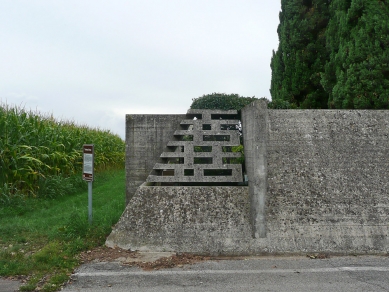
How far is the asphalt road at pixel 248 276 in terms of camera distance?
442 cm

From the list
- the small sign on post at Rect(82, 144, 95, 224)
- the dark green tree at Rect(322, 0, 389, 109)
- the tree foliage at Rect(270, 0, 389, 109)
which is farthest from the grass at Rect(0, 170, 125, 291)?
the dark green tree at Rect(322, 0, 389, 109)

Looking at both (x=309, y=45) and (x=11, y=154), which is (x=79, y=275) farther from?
(x=309, y=45)

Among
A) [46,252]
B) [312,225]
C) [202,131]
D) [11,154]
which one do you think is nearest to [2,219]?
[11,154]

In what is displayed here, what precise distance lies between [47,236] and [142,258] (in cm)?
219

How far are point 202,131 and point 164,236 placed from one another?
7.45 feet

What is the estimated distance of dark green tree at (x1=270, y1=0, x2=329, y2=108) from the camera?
1442 cm

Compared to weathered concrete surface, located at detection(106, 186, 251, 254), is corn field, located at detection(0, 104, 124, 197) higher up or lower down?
higher up

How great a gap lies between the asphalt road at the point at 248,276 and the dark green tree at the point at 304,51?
990 cm

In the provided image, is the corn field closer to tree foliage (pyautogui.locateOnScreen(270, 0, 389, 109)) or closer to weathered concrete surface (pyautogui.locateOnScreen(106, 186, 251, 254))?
weathered concrete surface (pyautogui.locateOnScreen(106, 186, 251, 254))

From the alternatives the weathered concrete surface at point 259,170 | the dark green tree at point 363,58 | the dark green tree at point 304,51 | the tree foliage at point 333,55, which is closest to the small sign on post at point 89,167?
the weathered concrete surface at point 259,170

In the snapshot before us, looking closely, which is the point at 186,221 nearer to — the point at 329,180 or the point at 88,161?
the point at 88,161

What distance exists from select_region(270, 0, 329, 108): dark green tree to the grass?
30.1ft

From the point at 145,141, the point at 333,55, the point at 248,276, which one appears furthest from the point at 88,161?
the point at 333,55

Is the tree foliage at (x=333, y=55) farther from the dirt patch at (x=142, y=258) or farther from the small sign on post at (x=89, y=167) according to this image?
the dirt patch at (x=142, y=258)
